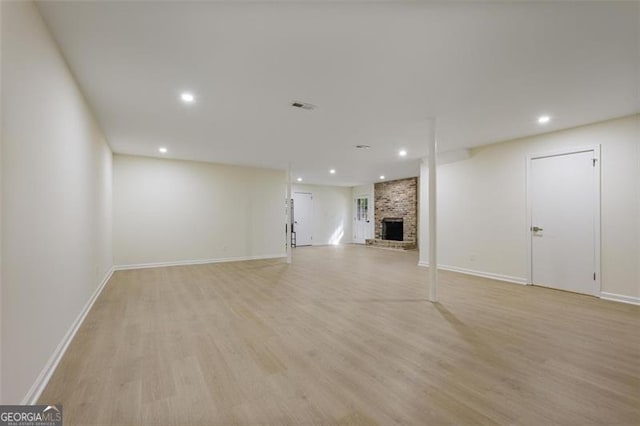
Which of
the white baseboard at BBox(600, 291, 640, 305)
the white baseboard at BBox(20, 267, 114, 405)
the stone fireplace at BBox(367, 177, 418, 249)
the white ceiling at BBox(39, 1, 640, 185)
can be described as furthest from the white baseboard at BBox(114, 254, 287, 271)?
the white baseboard at BBox(600, 291, 640, 305)

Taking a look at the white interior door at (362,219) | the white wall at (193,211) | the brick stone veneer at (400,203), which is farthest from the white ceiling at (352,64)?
the white interior door at (362,219)

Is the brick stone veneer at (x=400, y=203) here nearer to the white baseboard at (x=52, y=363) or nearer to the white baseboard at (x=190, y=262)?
the white baseboard at (x=190, y=262)

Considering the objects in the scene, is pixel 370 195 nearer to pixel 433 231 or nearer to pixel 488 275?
pixel 488 275

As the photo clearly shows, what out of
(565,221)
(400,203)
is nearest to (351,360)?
(565,221)

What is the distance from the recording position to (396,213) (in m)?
10.4

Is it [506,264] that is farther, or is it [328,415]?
[506,264]

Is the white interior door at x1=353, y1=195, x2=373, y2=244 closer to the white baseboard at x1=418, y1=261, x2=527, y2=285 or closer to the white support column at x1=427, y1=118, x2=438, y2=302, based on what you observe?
the white baseboard at x1=418, y1=261, x2=527, y2=285

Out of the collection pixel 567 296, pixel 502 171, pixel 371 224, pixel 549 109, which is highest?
pixel 549 109

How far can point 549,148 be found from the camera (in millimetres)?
4508

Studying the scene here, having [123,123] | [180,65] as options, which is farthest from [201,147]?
[180,65]

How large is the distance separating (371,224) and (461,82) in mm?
8897

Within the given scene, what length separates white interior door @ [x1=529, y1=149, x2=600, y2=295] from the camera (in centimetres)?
407

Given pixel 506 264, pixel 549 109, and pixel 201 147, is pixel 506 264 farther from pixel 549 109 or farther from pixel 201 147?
pixel 201 147

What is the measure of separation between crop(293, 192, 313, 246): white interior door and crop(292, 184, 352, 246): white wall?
21 centimetres
